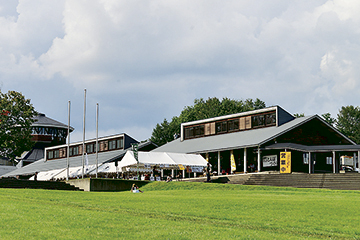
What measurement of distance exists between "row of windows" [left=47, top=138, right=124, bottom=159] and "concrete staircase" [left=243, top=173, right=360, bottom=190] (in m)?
28.7

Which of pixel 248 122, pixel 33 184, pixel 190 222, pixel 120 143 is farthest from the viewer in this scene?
pixel 120 143

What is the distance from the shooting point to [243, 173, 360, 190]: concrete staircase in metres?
39.7

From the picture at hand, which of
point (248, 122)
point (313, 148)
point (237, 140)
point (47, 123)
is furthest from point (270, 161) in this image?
point (47, 123)

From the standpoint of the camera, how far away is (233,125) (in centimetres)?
5862

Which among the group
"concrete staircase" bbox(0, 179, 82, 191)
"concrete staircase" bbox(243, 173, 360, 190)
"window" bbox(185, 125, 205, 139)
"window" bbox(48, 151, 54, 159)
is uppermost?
"window" bbox(185, 125, 205, 139)

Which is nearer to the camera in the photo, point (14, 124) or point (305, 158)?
point (305, 158)

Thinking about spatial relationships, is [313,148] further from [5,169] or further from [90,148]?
[5,169]

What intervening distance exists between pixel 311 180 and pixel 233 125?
1799 cm

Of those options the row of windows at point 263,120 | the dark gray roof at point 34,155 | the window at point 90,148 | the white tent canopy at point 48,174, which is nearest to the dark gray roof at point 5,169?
the dark gray roof at point 34,155

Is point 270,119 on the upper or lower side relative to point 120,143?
upper

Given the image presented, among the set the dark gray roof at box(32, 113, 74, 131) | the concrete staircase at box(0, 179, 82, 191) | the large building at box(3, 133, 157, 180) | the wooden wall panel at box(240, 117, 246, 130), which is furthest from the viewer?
the dark gray roof at box(32, 113, 74, 131)

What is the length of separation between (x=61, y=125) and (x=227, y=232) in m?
79.3

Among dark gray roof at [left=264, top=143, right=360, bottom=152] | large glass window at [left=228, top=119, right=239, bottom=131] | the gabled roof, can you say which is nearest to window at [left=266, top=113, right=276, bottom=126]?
the gabled roof

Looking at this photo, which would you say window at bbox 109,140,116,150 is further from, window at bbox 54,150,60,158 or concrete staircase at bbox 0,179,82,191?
concrete staircase at bbox 0,179,82,191
